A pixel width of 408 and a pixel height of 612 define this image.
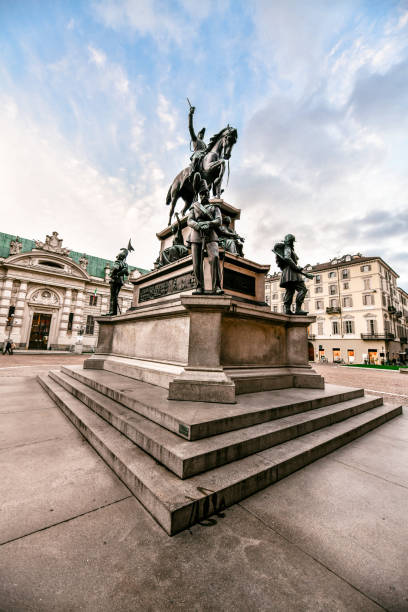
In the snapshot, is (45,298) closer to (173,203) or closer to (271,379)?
(173,203)

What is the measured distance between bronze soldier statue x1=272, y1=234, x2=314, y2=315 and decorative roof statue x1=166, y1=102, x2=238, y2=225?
249 centimetres

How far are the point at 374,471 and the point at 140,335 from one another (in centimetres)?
501

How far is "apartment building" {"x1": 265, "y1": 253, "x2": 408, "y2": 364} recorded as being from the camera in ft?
124

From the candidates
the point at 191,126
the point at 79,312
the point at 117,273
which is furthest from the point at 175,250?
the point at 79,312

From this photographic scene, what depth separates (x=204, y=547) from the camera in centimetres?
156

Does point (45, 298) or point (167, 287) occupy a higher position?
point (45, 298)

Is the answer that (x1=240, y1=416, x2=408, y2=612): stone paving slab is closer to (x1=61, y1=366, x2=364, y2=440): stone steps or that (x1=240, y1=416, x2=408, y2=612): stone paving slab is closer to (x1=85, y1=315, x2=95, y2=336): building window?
(x1=61, y1=366, x2=364, y2=440): stone steps

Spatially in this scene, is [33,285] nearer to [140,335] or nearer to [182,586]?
[140,335]

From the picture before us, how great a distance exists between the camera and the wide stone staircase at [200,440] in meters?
1.91

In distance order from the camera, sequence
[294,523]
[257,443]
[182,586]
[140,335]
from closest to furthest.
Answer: [182,586], [294,523], [257,443], [140,335]

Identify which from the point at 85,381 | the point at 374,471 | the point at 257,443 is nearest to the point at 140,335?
the point at 85,381

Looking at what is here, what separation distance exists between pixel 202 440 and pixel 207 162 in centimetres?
674

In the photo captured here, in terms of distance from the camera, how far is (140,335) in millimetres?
6059

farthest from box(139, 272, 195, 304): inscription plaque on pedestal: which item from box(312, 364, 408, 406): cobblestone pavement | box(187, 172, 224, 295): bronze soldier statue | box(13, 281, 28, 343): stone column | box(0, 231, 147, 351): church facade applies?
box(13, 281, 28, 343): stone column
